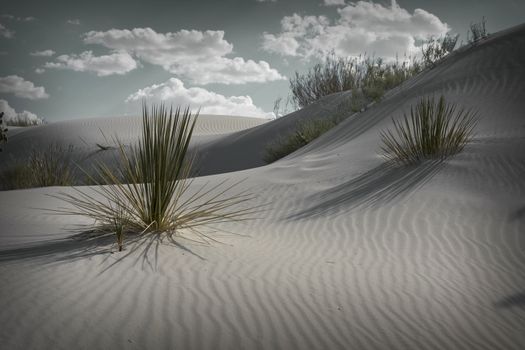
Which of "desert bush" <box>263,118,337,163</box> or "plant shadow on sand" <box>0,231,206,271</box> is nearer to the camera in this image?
"plant shadow on sand" <box>0,231,206,271</box>

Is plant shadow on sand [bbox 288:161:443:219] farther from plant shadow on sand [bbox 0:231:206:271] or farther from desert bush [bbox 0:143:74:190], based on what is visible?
desert bush [bbox 0:143:74:190]

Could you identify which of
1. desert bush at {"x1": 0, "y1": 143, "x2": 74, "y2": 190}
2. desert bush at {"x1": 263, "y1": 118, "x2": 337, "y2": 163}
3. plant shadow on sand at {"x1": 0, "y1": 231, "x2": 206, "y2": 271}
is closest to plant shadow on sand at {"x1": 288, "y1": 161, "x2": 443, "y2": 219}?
plant shadow on sand at {"x1": 0, "y1": 231, "x2": 206, "y2": 271}

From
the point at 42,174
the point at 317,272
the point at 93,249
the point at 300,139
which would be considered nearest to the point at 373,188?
the point at 317,272

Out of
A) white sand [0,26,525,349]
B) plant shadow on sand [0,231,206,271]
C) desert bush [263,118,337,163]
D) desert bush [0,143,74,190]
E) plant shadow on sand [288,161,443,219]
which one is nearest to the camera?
white sand [0,26,525,349]

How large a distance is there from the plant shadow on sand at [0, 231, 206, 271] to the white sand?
2 centimetres

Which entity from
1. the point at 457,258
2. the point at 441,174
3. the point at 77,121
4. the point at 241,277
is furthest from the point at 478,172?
the point at 77,121

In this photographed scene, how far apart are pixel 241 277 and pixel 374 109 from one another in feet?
24.5

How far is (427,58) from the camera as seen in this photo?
11836 mm

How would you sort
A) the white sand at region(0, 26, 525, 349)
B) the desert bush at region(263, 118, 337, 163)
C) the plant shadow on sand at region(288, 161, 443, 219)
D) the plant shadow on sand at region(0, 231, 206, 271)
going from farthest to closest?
the desert bush at region(263, 118, 337, 163)
the plant shadow on sand at region(288, 161, 443, 219)
the plant shadow on sand at region(0, 231, 206, 271)
the white sand at region(0, 26, 525, 349)

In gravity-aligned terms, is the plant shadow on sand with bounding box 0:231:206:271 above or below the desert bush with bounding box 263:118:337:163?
below

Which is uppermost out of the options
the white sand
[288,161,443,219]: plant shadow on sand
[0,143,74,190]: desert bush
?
[0,143,74,190]: desert bush

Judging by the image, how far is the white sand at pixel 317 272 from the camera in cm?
223

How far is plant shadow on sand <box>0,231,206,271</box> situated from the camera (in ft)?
10.5

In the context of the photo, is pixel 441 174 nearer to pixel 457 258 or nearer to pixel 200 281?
pixel 457 258
